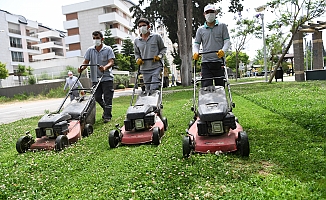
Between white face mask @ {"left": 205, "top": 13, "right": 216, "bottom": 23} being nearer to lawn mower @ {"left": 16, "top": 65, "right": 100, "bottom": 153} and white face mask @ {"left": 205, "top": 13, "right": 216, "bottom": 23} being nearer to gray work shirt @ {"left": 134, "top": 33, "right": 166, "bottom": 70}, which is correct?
gray work shirt @ {"left": 134, "top": 33, "right": 166, "bottom": 70}

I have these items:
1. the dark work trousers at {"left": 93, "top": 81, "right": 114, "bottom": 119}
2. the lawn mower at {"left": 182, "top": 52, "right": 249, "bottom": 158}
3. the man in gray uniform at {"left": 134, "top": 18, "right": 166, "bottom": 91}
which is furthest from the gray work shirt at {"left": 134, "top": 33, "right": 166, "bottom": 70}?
the lawn mower at {"left": 182, "top": 52, "right": 249, "bottom": 158}

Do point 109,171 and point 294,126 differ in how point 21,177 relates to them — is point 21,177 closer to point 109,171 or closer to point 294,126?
point 109,171

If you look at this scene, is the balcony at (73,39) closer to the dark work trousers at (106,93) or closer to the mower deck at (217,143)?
the dark work trousers at (106,93)

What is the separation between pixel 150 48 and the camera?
6555mm

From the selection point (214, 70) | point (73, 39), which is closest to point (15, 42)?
point (73, 39)

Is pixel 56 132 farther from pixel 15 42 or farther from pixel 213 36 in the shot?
pixel 15 42

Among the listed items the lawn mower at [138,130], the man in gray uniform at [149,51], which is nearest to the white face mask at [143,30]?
the man in gray uniform at [149,51]

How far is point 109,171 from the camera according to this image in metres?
3.69

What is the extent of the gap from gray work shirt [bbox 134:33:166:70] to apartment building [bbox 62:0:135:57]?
2039 inches

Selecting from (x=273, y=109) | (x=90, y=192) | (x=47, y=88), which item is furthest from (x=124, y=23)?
(x=90, y=192)

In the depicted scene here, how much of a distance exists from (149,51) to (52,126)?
2.56 metres

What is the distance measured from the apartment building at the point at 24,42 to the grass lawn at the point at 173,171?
148 ft

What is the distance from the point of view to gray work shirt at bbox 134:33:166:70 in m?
6.55

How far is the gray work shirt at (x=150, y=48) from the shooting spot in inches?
258
